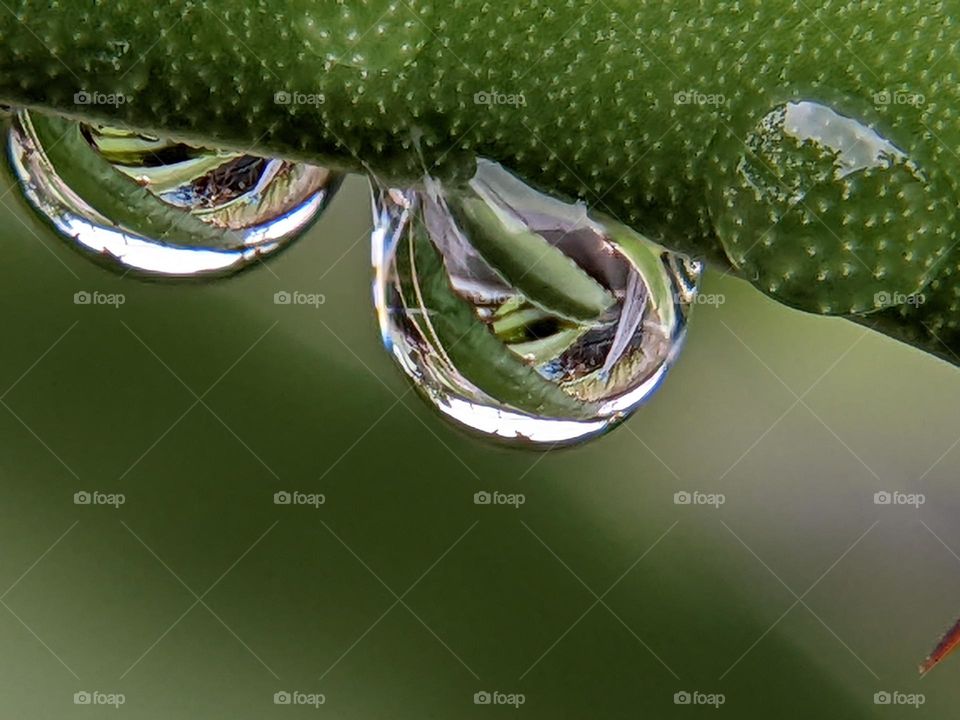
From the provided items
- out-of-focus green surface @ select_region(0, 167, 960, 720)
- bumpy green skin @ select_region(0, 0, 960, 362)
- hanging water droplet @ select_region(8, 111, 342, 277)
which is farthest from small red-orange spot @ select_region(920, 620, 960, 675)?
out-of-focus green surface @ select_region(0, 167, 960, 720)

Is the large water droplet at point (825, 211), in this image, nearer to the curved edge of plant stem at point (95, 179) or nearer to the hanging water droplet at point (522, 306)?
the hanging water droplet at point (522, 306)

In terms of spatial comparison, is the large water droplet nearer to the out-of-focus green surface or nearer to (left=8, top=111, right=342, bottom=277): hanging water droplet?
(left=8, top=111, right=342, bottom=277): hanging water droplet

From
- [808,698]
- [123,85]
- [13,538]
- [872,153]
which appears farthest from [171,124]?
[808,698]

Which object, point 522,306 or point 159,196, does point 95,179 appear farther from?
point 522,306

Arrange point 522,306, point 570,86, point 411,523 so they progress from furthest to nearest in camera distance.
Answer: point 411,523, point 522,306, point 570,86

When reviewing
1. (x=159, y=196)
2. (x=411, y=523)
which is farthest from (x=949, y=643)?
(x=411, y=523)

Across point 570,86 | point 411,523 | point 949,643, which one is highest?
point 570,86

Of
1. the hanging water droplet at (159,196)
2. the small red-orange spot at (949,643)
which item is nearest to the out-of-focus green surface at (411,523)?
the hanging water droplet at (159,196)
